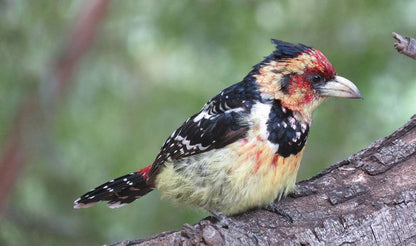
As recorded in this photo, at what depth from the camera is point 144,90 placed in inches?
236

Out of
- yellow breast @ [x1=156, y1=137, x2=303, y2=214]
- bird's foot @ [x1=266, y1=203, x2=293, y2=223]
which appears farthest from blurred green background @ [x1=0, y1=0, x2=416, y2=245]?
bird's foot @ [x1=266, y1=203, x2=293, y2=223]

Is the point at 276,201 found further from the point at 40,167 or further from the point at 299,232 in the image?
the point at 40,167

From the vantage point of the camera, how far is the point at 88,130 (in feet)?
19.1

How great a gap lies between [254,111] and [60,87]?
2130 mm

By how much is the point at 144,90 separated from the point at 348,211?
301 centimetres

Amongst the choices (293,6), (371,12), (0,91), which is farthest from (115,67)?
(371,12)

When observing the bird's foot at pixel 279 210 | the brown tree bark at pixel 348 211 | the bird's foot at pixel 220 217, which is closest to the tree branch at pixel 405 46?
the brown tree bark at pixel 348 211

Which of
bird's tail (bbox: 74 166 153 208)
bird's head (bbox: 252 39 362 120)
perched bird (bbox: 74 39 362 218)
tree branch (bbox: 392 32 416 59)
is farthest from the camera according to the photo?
bird's tail (bbox: 74 166 153 208)

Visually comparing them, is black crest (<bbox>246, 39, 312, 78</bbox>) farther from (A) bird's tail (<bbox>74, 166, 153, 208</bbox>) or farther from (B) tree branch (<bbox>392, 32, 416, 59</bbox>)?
(A) bird's tail (<bbox>74, 166, 153, 208</bbox>)

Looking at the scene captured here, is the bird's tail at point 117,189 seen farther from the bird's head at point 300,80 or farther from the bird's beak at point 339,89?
the bird's beak at point 339,89

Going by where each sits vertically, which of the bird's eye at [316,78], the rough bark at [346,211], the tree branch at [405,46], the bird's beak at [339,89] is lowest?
the rough bark at [346,211]

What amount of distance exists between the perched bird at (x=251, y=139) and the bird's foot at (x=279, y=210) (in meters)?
0.03

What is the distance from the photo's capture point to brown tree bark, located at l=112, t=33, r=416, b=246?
3062 millimetres

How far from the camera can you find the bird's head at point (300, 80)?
3807 millimetres
